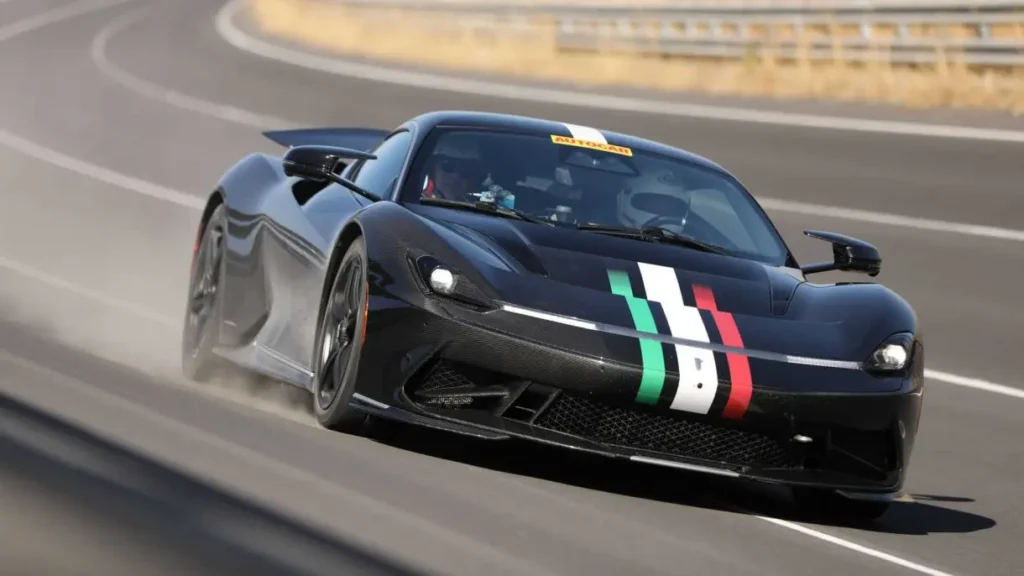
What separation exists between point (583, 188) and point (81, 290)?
17.5ft

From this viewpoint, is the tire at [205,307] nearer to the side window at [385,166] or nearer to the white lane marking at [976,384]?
the side window at [385,166]

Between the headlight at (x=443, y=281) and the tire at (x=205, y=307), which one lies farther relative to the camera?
the tire at (x=205, y=307)

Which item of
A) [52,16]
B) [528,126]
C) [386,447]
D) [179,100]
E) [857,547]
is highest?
[528,126]

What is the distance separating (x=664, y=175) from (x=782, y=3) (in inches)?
561

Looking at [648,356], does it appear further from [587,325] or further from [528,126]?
[528,126]

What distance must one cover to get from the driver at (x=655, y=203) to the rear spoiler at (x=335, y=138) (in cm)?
195

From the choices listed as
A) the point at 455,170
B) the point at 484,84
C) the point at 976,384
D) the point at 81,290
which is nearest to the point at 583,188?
the point at 455,170

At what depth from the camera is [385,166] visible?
7.82 meters

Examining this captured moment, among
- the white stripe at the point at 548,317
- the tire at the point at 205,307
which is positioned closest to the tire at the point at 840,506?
the white stripe at the point at 548,317

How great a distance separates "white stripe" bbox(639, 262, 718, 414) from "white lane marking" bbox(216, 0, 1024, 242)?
777cm

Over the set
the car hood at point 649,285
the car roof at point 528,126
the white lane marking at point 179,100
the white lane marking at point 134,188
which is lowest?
the white lane marking at point 179,100

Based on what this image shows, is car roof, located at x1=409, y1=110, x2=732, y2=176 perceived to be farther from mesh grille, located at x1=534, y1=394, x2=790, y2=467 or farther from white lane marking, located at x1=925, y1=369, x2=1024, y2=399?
white lane marking, located at x1=925, y1=369, x2=1024, y2=399

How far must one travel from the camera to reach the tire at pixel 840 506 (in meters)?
6.73

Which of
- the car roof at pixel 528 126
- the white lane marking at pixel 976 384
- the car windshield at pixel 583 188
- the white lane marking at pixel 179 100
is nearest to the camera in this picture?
the car windshield at pixel 583 188
